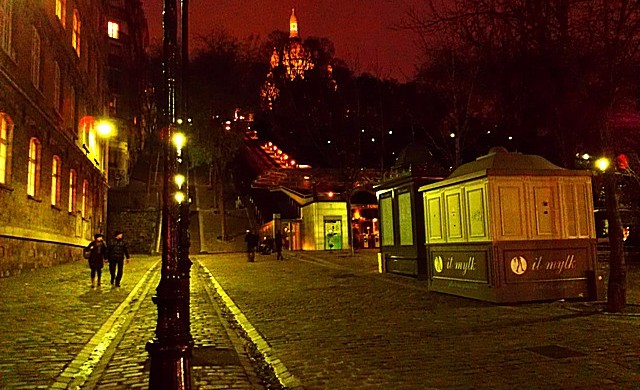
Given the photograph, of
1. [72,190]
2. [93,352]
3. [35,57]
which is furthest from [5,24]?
[93,352]

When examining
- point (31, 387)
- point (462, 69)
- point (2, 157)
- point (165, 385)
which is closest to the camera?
point (165, 385)

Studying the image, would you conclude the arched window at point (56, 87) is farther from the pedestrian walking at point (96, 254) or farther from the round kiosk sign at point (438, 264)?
the round kiosk sign at point (438, 264)

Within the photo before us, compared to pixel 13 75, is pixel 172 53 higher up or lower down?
lower down

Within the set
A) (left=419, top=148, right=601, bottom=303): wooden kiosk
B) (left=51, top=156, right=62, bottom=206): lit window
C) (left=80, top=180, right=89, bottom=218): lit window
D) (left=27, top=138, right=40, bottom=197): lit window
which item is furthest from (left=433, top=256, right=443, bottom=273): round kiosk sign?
(left=80, top=180, right=89, bottom=218): lit window

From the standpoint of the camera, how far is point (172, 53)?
525 centimetres

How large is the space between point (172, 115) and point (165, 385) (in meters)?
2.35

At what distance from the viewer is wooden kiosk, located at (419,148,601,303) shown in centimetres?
1155

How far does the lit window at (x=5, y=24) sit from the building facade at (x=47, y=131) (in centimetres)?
3

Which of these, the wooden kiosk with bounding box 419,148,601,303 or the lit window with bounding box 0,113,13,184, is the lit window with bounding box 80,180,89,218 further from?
the wooden kiosk with bounding box 419,148,601,303

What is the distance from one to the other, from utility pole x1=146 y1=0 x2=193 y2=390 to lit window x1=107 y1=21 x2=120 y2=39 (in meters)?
54.6

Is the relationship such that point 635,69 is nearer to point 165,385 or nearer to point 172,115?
point 172,115

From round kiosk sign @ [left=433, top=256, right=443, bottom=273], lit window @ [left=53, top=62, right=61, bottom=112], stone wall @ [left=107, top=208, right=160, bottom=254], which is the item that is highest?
lit window @ [left=53, top=62, right=61, bottom=112]

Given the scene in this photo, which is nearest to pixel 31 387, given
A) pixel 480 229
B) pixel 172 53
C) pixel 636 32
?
pixel 172 53

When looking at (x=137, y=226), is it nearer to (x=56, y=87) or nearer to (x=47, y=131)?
(x=56, y=87)
